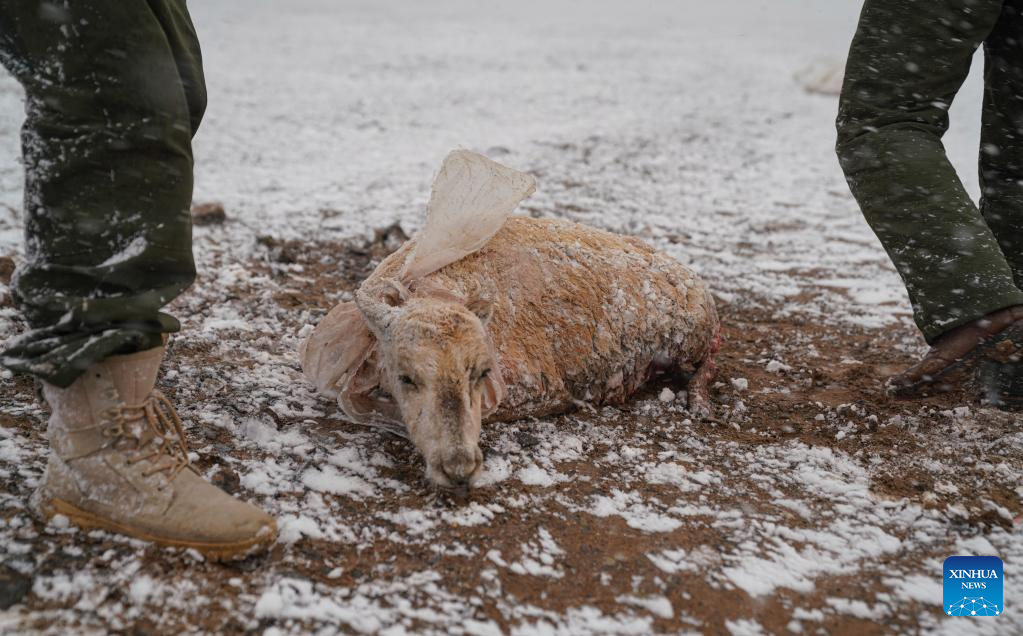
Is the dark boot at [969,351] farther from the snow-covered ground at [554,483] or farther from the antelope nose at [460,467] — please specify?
the antelope nose at [460,467]

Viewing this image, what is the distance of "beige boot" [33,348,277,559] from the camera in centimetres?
237

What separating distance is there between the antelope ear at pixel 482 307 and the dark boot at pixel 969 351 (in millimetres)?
2136

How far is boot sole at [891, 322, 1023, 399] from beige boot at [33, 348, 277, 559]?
10.1 ft

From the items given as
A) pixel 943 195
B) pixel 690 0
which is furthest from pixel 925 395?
pixel 690 0

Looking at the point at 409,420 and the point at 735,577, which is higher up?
the point at 409,420

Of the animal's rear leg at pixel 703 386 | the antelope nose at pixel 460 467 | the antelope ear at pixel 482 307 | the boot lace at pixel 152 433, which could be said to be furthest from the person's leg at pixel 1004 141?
the boot lace at pixel 152 433

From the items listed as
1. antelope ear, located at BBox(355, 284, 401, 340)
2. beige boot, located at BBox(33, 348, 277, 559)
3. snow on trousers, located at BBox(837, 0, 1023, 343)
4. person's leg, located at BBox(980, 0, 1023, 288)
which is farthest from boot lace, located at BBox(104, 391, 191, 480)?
person's leg, located at BBox(980, 0, 1023, 288)

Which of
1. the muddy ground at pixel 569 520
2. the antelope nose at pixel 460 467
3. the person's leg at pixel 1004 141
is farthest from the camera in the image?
the person's leg at pixel 1004 141

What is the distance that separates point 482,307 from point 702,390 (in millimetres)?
1504

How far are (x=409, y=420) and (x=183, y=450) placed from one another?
0.84m

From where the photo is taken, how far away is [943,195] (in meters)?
3.50

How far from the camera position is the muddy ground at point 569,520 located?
2240 mm

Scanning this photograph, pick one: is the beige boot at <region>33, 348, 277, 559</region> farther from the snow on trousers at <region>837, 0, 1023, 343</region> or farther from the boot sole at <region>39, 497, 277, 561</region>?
the snow on trousers at <region>837, 0, 1023, 343</region>

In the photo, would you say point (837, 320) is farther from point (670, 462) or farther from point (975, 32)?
point (670, 462)
